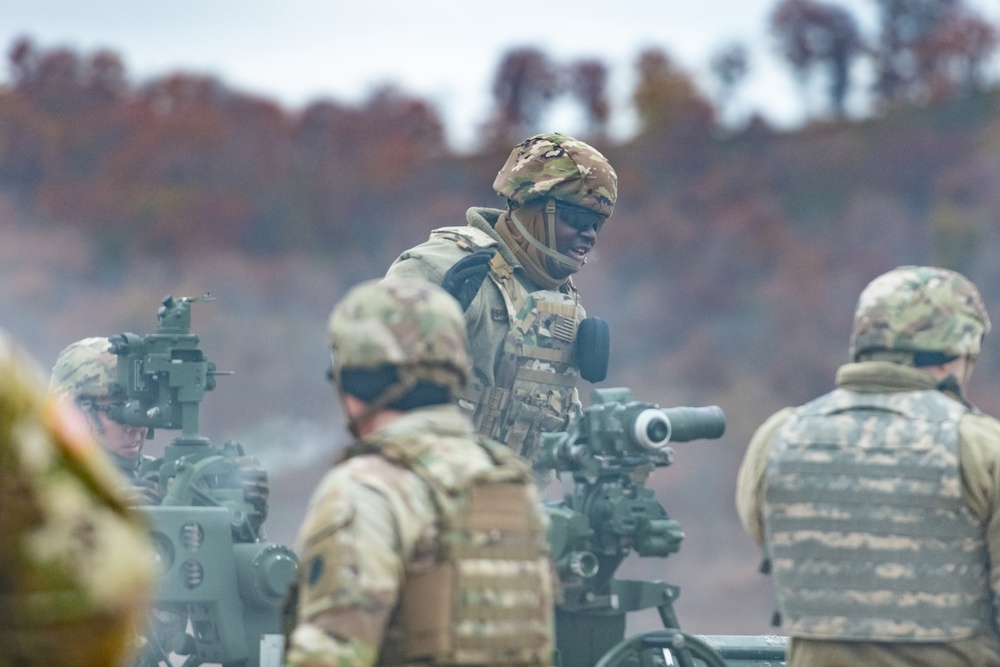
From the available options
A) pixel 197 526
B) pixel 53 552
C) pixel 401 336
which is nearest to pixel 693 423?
pixel 197 526

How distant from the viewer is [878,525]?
17.7 feet

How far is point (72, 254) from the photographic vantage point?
915 inches

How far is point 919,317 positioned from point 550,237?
2.54 metres

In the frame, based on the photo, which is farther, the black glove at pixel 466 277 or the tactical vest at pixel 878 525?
the black glove at pixel 466 277

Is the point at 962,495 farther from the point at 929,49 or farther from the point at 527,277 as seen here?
the point at 929,49

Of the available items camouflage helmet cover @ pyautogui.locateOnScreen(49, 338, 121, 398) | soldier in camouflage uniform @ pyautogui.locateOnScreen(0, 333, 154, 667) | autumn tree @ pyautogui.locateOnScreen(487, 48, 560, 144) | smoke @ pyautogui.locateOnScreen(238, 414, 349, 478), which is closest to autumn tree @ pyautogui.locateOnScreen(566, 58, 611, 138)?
autumn tree @ pyautogui.locateOnScreen(487, 48, 560, 144)

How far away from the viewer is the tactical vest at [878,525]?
534 centimetres

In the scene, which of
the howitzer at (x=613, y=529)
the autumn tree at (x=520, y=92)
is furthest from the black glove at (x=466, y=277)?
the autumn tree at (x=520, y=92)

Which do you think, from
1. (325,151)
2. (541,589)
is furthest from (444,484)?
(325,151)

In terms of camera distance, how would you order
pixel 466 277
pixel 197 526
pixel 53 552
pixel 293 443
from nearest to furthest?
1. pixel 53 552
2. pixel 197 526
3. pixel 466 277
4. pixel 293 443

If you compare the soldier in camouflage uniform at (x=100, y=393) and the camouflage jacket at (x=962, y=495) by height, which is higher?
the soldier in camouflage uniform at (x=100, y=393)

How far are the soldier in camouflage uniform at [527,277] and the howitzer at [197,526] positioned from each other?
2.98ft

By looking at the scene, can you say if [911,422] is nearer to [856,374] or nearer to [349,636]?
[856,374]

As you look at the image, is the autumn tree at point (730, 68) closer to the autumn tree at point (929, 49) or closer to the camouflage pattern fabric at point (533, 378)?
the autumn tree at point (929, 49)
